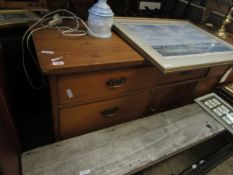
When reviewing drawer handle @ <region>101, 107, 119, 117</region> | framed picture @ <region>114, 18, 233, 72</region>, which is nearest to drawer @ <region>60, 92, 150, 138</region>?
drawer handle @ <region>101, 107, 119, 117</region>

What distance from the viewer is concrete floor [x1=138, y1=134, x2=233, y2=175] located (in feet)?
4.12

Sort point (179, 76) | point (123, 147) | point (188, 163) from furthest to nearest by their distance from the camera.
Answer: point (188, 163), point (179, 76), point (123, 147)

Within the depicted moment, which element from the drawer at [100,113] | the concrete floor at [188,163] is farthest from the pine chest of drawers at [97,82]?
the concrete floor at [188,163]

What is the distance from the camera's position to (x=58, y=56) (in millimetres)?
666

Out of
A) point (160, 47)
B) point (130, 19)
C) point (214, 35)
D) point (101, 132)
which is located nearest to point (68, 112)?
point (101, 132)

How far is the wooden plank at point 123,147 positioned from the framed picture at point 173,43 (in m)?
0.38

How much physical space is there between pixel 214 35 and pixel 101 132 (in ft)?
2.85

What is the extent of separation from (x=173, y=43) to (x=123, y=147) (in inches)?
20.5

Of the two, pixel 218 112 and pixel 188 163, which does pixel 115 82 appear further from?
pixel 188 163

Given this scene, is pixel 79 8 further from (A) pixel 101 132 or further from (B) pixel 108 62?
(A) pixel 101 132

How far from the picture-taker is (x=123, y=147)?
85cm

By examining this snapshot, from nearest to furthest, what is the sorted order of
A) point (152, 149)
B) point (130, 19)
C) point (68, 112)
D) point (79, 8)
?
point (68, 112) < point (152, 149) < point (130, 19) < point (79, 8)

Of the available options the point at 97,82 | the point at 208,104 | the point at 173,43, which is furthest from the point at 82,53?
the point at 208,104

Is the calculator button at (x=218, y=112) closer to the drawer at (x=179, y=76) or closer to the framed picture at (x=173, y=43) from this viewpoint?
A: the drawer at (x=179, y=76)
